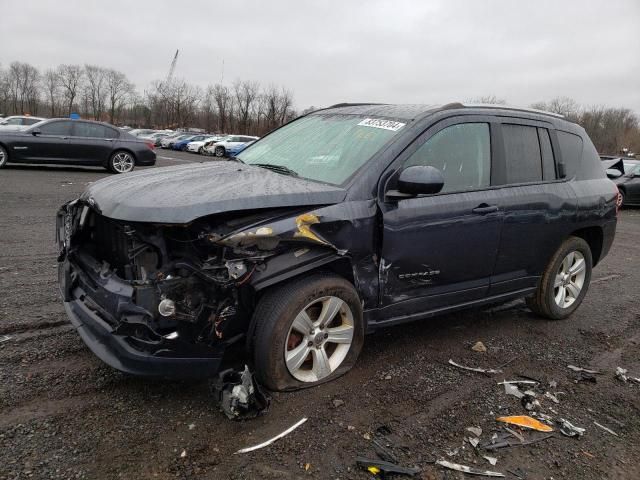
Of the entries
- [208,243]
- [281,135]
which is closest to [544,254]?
[281,135]

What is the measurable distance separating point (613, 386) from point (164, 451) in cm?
309

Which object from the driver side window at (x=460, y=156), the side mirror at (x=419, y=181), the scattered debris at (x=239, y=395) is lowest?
the scattered debris at (x=239, y=395)

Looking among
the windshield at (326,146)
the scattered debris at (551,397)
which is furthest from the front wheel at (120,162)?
the scattered debris at (551,397)

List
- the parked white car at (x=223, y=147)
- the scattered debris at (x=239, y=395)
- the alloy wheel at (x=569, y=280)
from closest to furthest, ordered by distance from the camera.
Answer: the scattered debris at (x=239, y=395) → the alloy wheel at (x=569, y=280) → the parked white car at (x=223, y=147)

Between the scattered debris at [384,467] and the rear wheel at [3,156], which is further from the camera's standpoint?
the rear wheel at [3,156]

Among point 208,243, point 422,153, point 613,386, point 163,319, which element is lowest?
point 613,386

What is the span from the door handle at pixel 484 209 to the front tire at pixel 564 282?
3.83ft

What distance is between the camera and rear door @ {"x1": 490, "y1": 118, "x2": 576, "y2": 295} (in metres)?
3.98

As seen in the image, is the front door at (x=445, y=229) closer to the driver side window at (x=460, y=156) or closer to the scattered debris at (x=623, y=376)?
the driver side window at (x=460, y=156)

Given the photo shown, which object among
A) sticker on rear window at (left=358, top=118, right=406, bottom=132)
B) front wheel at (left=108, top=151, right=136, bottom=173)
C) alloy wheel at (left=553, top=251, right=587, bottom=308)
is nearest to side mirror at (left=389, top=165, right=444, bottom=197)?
sticker on rear window at (left=358, top=118, right=406, bottom=132)

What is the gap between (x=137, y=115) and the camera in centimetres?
8838

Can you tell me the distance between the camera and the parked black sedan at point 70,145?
13.8 m

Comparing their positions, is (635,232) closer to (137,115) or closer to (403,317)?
(403,317)

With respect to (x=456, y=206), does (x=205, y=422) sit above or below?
below
